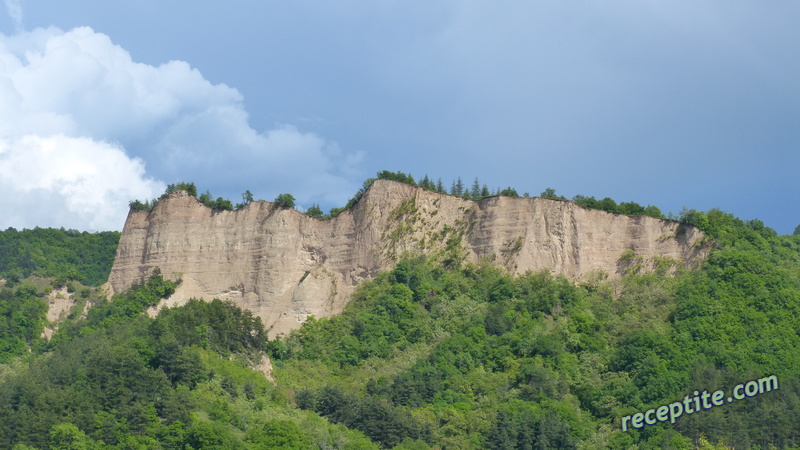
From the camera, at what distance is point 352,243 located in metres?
84.7

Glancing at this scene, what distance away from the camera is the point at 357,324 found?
258 feet

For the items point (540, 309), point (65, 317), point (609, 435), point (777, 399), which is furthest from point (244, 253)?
point (777, 399)

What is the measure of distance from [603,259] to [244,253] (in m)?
21.6

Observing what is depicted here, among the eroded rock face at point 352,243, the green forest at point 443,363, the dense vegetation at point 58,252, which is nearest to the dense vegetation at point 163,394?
the green forest at point 443,363

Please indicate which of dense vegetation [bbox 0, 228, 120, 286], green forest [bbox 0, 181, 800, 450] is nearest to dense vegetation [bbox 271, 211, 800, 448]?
green forest [bbox 0, 181, 800, 450]

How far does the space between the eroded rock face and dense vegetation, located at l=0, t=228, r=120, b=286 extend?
16813 mm

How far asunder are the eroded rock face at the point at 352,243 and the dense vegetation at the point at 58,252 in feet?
55.2

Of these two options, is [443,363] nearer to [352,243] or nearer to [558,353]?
[558,353]

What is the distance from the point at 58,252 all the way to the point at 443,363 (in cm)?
4532

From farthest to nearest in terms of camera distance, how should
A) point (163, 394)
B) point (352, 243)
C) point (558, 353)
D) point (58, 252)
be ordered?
point (58, 252) < point (352, 243) < point (558, 353) < point (163, 394)

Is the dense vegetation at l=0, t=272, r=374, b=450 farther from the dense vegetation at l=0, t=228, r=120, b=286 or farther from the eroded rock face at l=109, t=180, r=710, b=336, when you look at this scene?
the dense vegetation at l=0, t=228, r=120, b=286

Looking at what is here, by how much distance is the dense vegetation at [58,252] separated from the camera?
104m

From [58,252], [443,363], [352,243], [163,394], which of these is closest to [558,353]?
[443,363]

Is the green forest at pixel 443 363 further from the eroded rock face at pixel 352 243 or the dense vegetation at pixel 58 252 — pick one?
the dense vegetation at pixel 58 252
